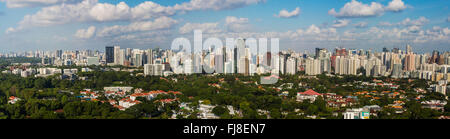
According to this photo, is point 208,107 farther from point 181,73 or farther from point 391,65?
point 391,65

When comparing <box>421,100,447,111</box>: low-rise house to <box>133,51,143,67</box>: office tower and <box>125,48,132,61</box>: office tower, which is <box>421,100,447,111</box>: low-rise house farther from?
<box>125,48,132,61</box>: office tower

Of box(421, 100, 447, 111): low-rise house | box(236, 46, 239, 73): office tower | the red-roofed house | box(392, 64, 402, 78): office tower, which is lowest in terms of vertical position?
box(421, 100, 447, 111): low-rise house

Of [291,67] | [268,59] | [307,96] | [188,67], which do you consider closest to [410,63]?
[291,67]

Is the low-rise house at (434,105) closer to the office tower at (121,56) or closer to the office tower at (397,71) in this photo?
the office tower at (397,71)

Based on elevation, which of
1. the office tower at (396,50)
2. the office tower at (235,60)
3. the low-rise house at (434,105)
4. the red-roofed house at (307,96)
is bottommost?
the low-rise house at (434,105)

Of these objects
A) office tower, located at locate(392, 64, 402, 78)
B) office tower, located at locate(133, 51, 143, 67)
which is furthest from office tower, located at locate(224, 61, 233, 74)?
office tower, located at locate(392, 64, 402, 78)

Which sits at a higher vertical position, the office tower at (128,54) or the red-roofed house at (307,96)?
the office tower at (128,54)

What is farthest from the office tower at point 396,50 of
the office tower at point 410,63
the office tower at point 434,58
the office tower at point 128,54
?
the office tower at point 128,54

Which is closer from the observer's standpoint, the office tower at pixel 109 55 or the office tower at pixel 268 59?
the office tower at pixel 268 59

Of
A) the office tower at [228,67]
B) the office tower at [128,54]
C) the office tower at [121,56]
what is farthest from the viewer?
the office tower at [128,54]
